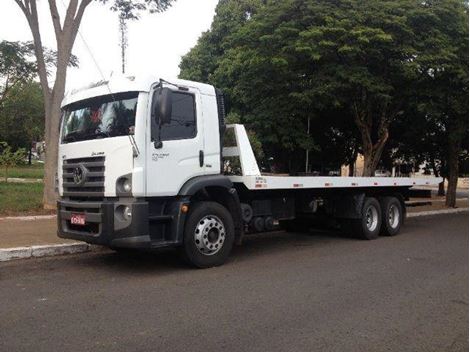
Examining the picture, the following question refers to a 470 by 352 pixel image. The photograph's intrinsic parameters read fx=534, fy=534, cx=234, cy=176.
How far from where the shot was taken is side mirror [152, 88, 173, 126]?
23.9 ft

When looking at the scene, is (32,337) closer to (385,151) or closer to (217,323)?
(217,323)

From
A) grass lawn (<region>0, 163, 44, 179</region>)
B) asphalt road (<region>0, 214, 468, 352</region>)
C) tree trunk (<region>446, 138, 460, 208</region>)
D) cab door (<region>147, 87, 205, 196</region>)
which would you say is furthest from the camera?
grass lawn (<region>0, 163, 44, 179</region>)

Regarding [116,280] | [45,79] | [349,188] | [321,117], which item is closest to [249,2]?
[321,117]

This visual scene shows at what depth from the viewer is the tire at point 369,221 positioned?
11438 millimetres

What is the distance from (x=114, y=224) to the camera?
289 inches

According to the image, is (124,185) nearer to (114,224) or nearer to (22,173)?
(114,224)

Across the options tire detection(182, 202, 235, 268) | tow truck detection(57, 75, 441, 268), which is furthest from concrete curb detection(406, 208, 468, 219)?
tire detection(182, 202, 235, 268)

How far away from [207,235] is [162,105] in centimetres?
208

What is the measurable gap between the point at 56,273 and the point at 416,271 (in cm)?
532

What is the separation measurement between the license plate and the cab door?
1133 millimetres

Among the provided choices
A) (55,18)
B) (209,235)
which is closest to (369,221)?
(209,235)

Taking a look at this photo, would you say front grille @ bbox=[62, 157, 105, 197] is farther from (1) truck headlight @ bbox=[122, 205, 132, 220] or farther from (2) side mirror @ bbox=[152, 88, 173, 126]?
(2) side mirror @ bbox=[152, 88, 173, 126]

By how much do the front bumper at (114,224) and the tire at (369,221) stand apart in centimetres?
555

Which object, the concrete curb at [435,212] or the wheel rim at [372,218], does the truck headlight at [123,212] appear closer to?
the wheel rim at [372,218]
